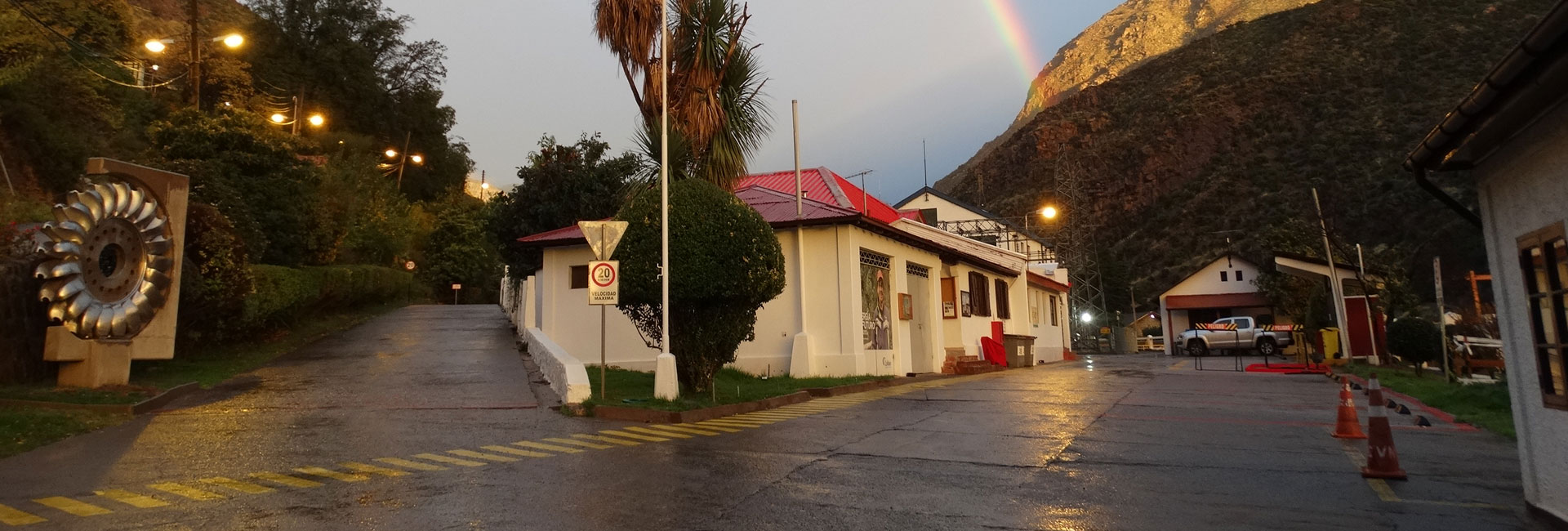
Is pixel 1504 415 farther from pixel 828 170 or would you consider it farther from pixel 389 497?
pixel 828 170

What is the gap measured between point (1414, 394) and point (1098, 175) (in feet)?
277

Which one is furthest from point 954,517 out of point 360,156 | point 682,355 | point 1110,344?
point 1110,344

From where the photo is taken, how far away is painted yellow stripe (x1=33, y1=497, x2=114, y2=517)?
5.62 metres

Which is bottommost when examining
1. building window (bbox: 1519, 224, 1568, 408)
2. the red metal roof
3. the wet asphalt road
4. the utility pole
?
the wet asphalt road

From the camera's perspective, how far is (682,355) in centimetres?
1352

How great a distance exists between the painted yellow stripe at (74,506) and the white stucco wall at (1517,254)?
901 cm

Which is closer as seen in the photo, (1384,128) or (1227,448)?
(1227,448)

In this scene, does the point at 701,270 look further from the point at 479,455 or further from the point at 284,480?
the point at 284,480

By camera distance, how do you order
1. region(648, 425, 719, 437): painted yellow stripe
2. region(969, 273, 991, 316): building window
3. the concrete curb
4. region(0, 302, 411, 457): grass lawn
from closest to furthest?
region(0, 302, 411, 457): grass lawn → region(648, 425, 719, 437): painted yellow stripe → the concrete curb → region(969, 273, 991, 316): building window

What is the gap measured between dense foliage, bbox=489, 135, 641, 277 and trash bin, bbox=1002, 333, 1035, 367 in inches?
510

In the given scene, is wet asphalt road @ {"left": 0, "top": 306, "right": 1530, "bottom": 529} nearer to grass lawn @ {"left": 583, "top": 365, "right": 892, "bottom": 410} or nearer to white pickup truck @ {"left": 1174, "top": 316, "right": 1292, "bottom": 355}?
grass lawn @ {"left": 583, "top": 365, "right": 892, "bottom": 410}

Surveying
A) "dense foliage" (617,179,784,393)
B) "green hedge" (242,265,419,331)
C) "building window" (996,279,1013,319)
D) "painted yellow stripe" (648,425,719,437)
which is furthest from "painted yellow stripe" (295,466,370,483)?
"building window" (996,279,1013,319)

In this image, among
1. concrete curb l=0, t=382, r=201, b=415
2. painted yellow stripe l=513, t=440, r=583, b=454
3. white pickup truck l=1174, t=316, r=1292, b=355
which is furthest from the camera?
white pickup truck l=1174, t=316, r=1292, b=355

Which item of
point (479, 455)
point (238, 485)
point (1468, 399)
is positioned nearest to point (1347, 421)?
point (1468, 399)
